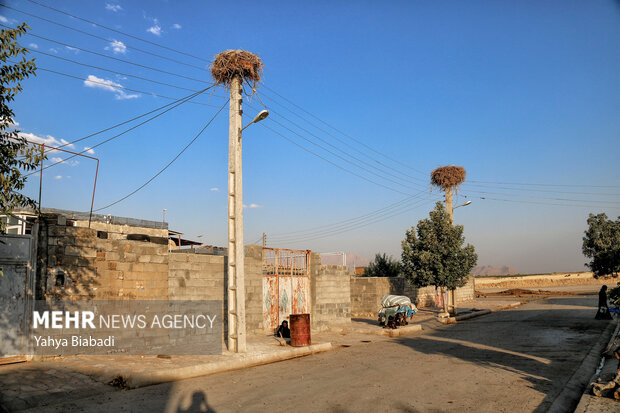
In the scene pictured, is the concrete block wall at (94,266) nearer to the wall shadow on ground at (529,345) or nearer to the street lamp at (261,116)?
the street lamp at (261,116)

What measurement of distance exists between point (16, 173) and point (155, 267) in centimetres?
659

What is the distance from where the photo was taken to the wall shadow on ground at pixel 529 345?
10320mm

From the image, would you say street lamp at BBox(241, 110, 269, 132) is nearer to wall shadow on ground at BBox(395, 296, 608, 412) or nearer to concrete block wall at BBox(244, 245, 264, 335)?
concrete block wall at BBox(244, 245, 264, 335)


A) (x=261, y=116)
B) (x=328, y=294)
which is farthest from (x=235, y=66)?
(x=328, y=294)

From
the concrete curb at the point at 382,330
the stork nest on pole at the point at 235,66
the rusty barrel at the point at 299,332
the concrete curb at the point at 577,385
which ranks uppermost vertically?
the stork nest on pole at the point at 235,66

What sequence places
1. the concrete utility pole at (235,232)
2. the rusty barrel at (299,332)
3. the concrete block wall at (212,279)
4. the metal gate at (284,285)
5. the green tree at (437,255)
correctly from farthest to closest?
the green tree at (437,255) → the metal gate at (284,285) → the rusty barrel at (299,332) → the concrete block wall at (212,279) → the concrete utility pole at (235,232)

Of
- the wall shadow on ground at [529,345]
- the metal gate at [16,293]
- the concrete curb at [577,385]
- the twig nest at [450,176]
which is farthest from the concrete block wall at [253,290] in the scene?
→ the twig nest at [450,176]

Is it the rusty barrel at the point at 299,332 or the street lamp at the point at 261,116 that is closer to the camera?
the street lamp at the point at 261,116

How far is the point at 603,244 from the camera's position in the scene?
32.2 metres

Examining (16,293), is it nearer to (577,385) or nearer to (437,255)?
(577,385)

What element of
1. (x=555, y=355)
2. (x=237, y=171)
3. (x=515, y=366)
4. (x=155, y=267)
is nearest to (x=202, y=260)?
(x=155, y=267)

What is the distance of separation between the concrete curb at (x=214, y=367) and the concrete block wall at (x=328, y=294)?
5.31 metres

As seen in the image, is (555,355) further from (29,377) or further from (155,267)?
(29,377)

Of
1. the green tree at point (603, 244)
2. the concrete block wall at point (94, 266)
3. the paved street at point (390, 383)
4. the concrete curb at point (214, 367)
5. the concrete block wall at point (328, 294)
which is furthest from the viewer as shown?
the green tree at point (603, 244)
